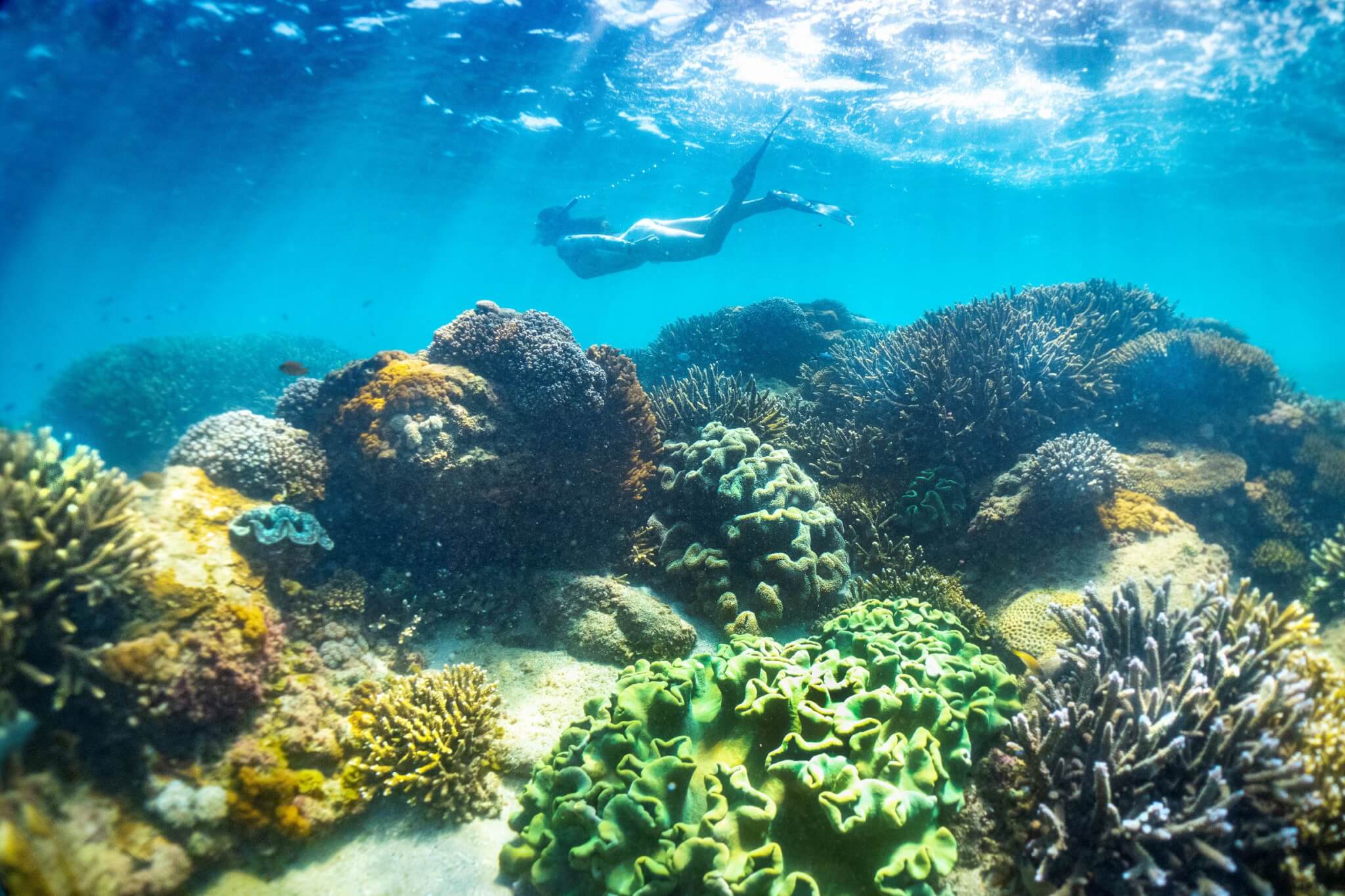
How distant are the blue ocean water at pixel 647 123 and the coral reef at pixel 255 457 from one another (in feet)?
52.7

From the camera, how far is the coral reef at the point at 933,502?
7742 millimetres

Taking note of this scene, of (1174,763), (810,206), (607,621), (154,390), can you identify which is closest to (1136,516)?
(1174,763)

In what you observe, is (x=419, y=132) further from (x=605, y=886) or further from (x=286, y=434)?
(x=605, y=886)

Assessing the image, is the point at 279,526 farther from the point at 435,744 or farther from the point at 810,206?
the point at 810,206

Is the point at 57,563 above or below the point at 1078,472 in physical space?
below

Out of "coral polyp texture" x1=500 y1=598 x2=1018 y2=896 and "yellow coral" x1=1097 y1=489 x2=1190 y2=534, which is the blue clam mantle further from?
"yellow coral" x1=1097 y1=489 x2=1190 y2=534

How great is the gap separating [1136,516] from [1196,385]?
438cm

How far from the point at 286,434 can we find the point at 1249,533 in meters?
12.8

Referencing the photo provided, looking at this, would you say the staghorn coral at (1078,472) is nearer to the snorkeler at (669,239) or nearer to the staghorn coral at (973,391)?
the staghorn coral at (973,391)

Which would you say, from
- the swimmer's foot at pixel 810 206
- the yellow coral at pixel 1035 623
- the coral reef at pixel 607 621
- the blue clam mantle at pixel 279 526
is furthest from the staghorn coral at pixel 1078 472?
the swimmer's foot at pixel 810 206

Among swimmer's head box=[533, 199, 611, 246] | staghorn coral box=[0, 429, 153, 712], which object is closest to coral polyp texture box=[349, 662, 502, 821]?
staghorn coral box=[0, 429, 153, 712]

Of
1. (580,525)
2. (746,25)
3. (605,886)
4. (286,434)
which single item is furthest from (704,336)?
(605,886)

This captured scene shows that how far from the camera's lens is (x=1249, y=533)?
26.6 ft

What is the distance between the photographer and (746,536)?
6848 mm
